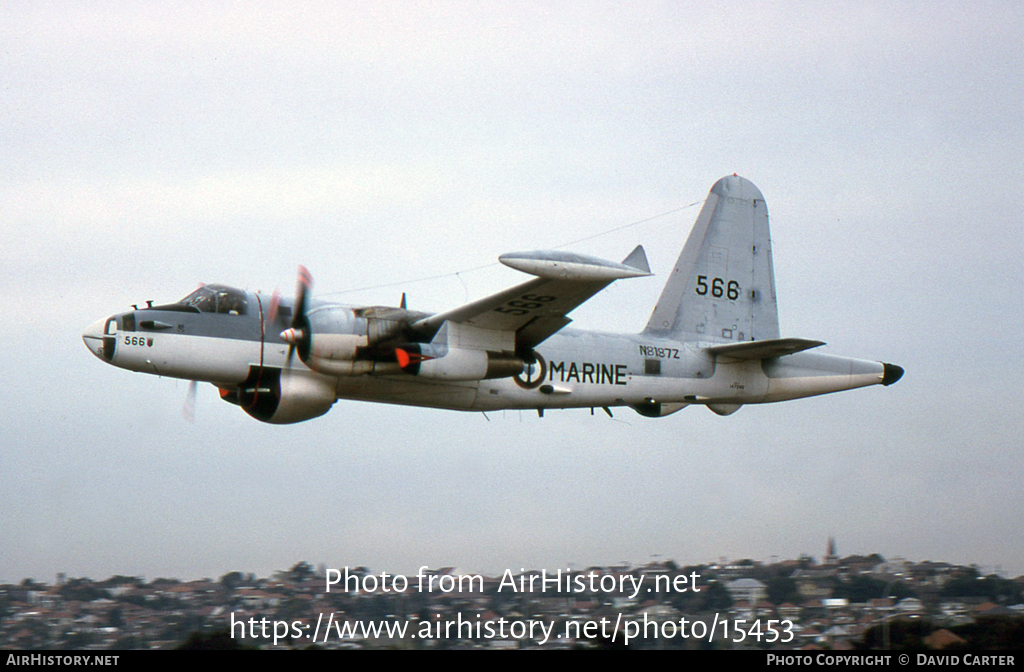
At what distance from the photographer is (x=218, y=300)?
2303 cm

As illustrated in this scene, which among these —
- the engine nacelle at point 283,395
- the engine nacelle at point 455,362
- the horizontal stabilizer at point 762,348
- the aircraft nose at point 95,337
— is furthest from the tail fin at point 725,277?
the aircraft nose at point 95,337

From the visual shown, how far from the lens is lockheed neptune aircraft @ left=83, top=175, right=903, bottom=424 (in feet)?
73.4

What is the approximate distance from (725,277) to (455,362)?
32.2ft

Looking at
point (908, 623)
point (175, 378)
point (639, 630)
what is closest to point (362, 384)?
point (175, 378)

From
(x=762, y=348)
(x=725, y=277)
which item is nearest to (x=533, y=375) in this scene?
(x=762, y=348)

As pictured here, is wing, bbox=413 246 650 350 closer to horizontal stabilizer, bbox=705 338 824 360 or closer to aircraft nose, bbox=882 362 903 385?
horizontal stabilizer, bbox=705 338 824 360

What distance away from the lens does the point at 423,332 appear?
76.3 ft

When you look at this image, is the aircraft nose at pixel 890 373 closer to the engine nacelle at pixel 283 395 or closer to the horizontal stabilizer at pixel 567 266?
the horizontal stabilizer at pixel 567 266

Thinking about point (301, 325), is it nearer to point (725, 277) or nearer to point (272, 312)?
point (272, 312)

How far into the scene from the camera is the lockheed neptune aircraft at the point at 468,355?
22.4 m

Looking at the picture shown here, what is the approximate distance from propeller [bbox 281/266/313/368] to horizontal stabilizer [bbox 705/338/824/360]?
10509 mm

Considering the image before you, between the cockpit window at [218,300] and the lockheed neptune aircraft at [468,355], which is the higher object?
the cockpit window at [218,300]

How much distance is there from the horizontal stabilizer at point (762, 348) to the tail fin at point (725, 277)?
131 cm

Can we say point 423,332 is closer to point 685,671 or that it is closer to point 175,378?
point 175,378
